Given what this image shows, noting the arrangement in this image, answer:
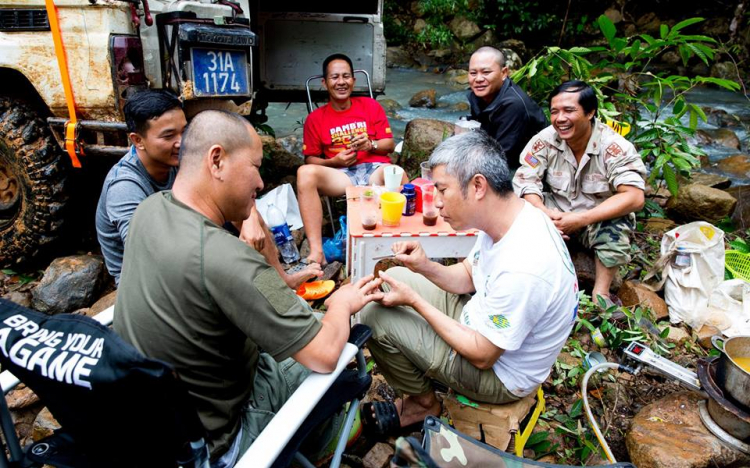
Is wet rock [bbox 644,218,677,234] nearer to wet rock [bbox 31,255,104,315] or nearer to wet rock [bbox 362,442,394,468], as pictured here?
wet rock [bbox 362,442,394,468]

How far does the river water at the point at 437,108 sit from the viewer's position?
25.8 ft

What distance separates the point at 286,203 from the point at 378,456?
2.28 meters

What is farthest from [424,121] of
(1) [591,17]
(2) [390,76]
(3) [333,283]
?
(1) [591,17]

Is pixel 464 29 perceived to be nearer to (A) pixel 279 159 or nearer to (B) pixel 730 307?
(A) pixel 279 159

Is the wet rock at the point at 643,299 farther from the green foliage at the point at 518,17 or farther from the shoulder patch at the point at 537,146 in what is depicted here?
the green foliage at the point at 518,17

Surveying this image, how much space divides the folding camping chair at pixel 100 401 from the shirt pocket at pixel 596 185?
275 centimetres

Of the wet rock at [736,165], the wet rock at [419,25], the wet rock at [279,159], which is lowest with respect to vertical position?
the wet rock at [736,165]

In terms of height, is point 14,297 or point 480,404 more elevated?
point 480,404

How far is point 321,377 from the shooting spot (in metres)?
1.55

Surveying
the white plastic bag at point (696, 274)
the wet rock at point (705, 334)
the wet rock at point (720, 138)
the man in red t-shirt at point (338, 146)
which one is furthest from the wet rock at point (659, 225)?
the wet rock at point (720, 138)

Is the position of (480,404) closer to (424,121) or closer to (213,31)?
(213,31)

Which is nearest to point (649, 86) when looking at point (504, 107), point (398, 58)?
point (504, 107)

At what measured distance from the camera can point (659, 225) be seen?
4.54 m

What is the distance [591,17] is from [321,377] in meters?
15.1
